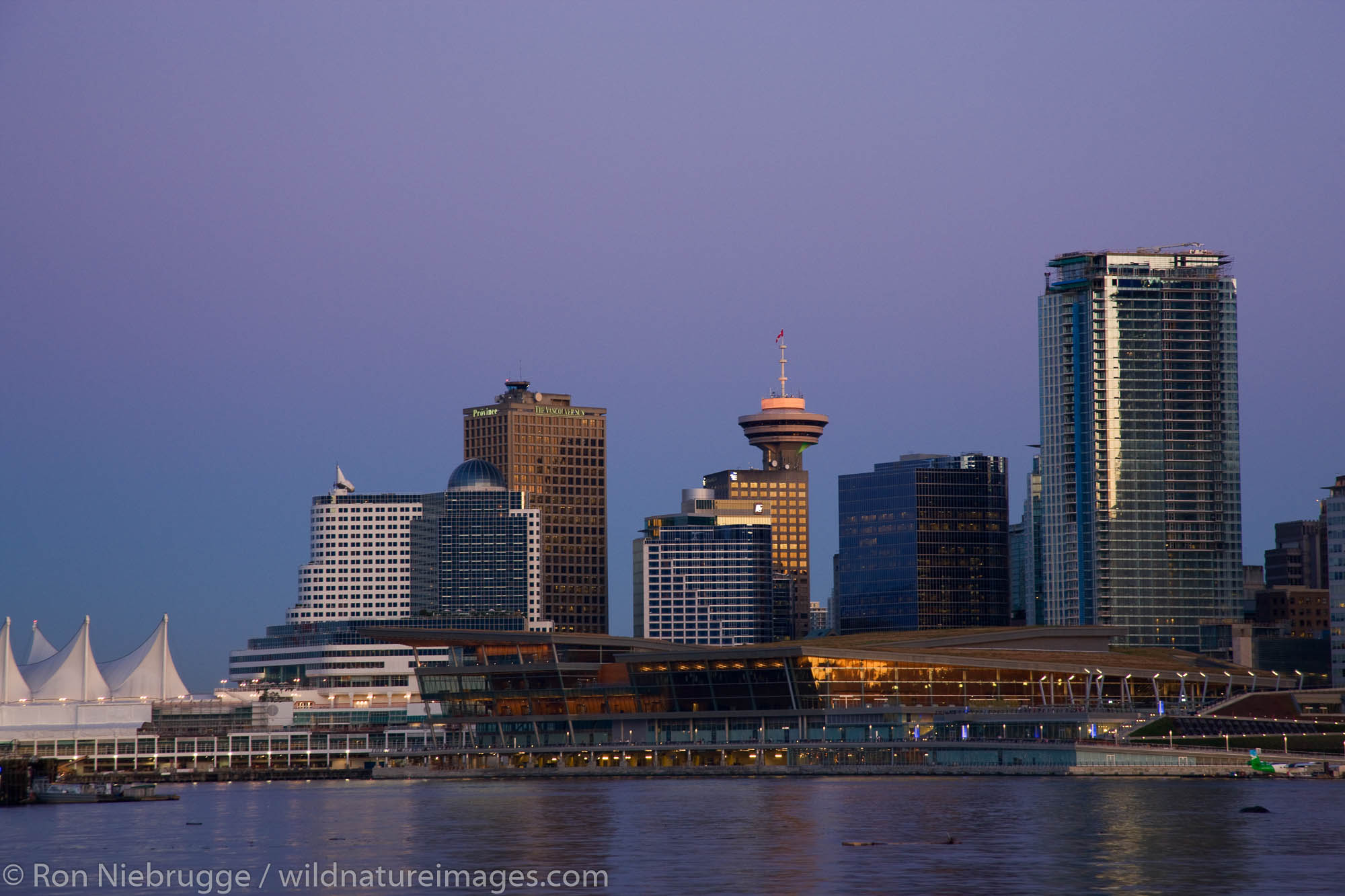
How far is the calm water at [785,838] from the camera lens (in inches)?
3627

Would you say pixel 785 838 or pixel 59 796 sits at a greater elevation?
pixel 785 838

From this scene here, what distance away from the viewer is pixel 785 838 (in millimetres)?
116750

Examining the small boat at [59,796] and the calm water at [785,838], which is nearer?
the calm water at [785,838]

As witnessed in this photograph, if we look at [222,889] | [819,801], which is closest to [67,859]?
[222,889]

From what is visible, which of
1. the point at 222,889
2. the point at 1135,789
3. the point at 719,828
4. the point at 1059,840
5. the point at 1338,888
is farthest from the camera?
the point at 1135,789

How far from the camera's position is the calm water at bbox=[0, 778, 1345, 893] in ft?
302

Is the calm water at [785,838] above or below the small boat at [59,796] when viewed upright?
above

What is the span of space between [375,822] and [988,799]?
45659mm

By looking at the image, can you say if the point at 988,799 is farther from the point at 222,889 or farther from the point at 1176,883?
the point at 222,889

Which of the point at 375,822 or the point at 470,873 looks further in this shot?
the point at 375,822

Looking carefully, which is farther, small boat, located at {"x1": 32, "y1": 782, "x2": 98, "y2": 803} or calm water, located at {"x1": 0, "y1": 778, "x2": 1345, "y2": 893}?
small boat, located at {"x1": 32, "y1": 782, "x2": 98, "y2": 803}

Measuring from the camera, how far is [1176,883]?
292 ft

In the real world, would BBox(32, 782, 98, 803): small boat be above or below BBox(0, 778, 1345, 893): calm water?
below

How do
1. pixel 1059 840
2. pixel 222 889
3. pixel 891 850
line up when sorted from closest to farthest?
pixel 222 889 < pixel 891 850 < pixel 1059 840
